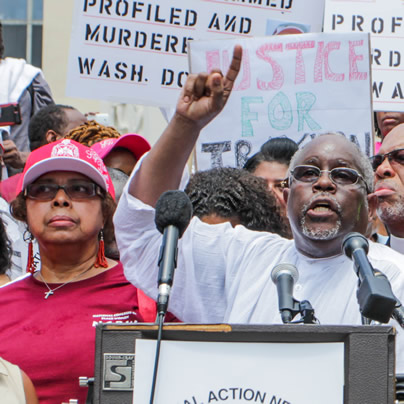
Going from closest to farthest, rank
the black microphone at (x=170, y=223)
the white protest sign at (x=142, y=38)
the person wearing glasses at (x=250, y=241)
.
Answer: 1. the black microphone at (x=170, y=223)
2. the person wearing glasses at (x=250, y=241)
3. the white protest sign at (x=142, y=38)

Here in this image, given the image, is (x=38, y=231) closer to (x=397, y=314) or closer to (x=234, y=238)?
(x=234, y=238)

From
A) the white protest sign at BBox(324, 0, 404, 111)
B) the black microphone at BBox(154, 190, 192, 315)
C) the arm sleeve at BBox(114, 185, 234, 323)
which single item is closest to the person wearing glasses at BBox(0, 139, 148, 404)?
the arm sleeve at BBox(114, 185, 234, 323)

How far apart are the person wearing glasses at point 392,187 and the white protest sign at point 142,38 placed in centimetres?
136

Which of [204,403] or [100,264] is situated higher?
[100,264]

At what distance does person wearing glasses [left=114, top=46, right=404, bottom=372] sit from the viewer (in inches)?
128

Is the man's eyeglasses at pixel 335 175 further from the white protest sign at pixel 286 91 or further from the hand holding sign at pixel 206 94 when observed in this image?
the white protest sign at pixel 286 91

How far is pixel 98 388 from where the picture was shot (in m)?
2.40

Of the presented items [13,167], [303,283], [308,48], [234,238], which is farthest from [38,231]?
[13,167]

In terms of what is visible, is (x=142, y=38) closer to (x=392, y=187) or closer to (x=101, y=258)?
(x=392, y=187)

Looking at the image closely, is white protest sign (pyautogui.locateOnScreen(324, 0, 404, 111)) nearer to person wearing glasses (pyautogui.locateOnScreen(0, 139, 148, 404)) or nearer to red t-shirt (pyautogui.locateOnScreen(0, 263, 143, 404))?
person wearing glasses (pyautogui.locateOnScreen(0, 139, 148, 404))

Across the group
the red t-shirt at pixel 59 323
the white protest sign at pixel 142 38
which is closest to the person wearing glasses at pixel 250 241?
the red t-shirt at pixel 59 323

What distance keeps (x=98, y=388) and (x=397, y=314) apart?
78cm

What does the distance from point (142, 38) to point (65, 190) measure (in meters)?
2.02

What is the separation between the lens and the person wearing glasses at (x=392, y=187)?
474 centimetres
